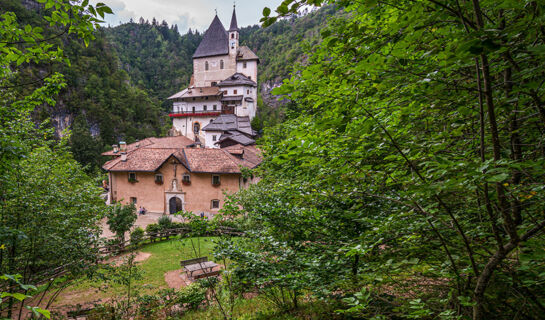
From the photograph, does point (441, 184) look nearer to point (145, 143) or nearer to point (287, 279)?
point (287, 279)

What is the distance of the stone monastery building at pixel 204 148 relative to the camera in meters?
23.3

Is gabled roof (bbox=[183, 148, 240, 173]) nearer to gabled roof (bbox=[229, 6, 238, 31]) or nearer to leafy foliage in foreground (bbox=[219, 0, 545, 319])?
leafy foliage in foreground (bbox=[219, 0, 545, 319])

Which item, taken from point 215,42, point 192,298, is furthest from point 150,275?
point 215,42

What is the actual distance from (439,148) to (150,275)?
46.7ft

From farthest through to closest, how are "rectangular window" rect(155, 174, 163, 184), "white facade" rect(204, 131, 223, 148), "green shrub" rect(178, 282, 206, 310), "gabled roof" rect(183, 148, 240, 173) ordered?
1. "white facade" rect(204, 131, 223, 148)
2. "rectangular window" rect(155, 174, 163, 184)
3. "gabled roof" rect(183, 148, 240, 173)
4. "green shrub" rect(178, 282, 206, 310)

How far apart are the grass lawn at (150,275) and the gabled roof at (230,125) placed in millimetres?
22470

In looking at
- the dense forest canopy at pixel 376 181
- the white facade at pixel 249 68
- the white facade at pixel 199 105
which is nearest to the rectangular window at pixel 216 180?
the dense forest canopy at pixel 376 181

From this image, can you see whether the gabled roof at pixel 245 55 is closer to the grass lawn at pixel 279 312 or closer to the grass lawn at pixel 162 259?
the grass lawn at pixel 162 259

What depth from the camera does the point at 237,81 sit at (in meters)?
44.8

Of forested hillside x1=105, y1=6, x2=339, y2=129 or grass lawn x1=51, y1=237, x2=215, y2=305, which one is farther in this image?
forested hillside x1=105, y1=6, x2=339, y2=129

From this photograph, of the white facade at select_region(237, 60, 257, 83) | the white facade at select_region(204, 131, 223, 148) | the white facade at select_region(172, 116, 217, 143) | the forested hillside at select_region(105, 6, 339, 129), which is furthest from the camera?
the forested hillside at select_region(105, 6, 339, 129)

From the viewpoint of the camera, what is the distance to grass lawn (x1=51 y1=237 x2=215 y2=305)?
9.93 m

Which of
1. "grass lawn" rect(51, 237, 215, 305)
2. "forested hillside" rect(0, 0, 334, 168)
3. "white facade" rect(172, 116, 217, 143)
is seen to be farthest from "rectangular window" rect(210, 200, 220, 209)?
"white facade" rect(172, 116, 217, 143)

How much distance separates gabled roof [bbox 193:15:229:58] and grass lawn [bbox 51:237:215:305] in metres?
42.1
